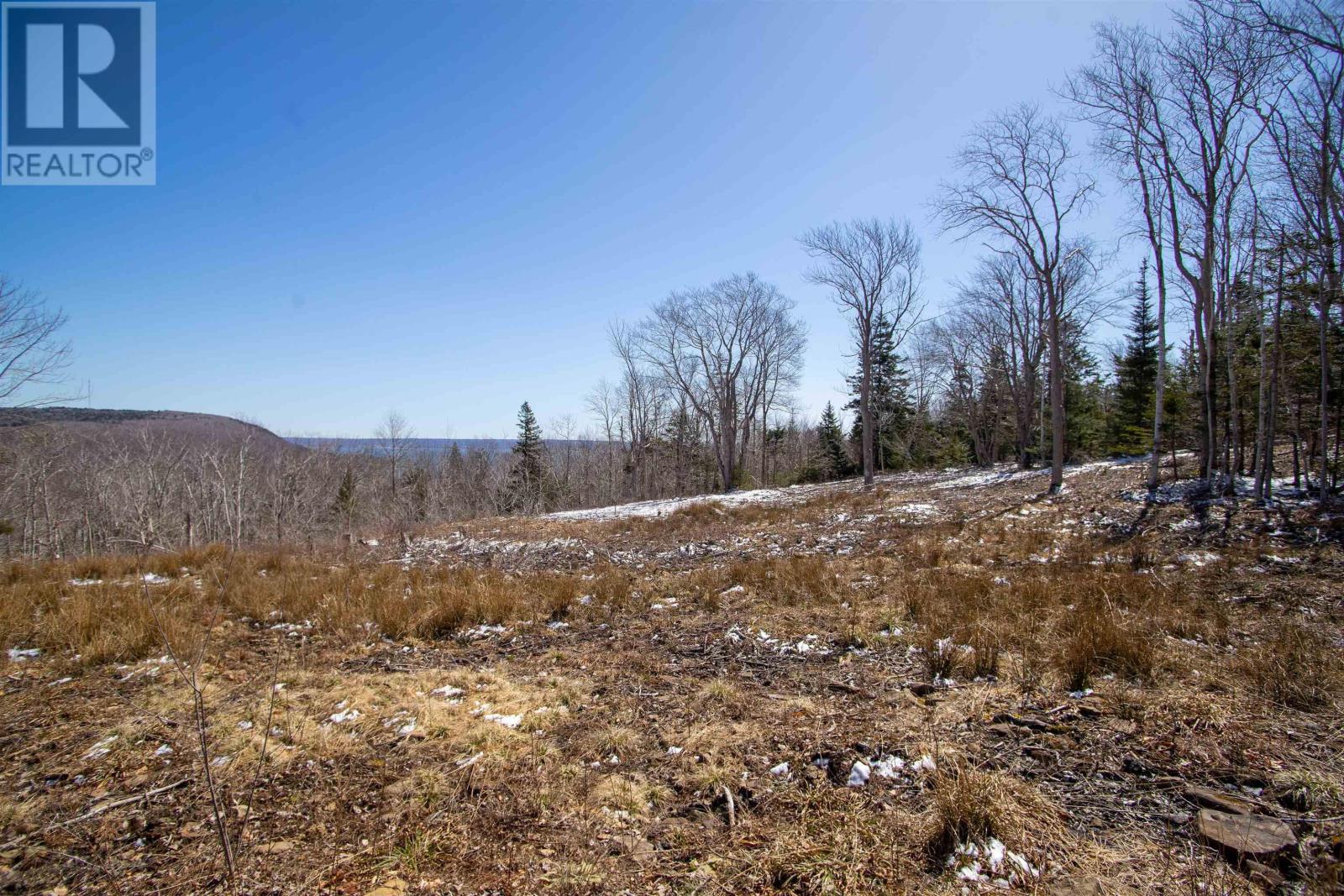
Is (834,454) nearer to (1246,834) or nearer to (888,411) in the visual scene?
(888,411)

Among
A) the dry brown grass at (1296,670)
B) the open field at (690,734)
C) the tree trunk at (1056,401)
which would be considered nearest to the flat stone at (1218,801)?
the open field at (690,734)

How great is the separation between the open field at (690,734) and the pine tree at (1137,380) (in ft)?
70.4

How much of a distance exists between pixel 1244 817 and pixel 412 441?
4797cm

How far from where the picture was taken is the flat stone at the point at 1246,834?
77.9 inches

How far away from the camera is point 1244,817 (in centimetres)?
217

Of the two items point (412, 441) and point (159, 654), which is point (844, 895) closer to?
point (159, 654)

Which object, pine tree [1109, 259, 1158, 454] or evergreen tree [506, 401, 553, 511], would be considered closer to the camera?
pine tree [1109, 259, 1158, 454]

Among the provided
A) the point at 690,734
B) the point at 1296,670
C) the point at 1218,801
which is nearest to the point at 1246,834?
the point at 1218,801

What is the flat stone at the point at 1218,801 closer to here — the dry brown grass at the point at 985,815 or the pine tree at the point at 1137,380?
the dry brown grass at the point at 985,815

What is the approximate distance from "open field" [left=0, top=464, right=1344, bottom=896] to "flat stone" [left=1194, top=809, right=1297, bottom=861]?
11 mm

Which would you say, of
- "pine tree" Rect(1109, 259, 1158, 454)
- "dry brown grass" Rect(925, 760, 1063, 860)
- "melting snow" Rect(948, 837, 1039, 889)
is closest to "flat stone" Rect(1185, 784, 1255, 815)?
"dry brown grass" Rect(925, 760, 1063, 860)

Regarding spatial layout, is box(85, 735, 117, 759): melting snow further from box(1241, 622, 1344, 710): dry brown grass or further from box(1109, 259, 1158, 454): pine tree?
box(1109, 259, 1158, 454): pine tree

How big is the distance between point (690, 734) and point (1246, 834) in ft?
8.18

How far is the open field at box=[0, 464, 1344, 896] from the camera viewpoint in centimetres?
212
